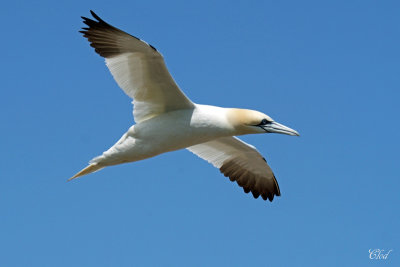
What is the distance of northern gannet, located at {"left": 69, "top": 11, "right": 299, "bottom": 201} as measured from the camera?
33.5 ft

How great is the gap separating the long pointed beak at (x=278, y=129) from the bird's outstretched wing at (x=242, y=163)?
183 cm

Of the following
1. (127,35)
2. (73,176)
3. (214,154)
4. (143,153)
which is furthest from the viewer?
(214,154)

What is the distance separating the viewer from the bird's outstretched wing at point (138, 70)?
33.2 feet

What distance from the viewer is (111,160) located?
35.4ft

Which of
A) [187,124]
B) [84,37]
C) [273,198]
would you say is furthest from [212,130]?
[273,198]

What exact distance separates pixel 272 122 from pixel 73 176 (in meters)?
3.57

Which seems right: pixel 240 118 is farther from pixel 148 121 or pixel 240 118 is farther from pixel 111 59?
pixel 111 59

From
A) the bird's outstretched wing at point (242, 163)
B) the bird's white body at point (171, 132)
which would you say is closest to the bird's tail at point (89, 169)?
the bird's white body at point (171, 132)

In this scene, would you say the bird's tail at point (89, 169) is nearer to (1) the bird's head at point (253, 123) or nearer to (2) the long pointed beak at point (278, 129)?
(1) the bird's head at point (253, 123)

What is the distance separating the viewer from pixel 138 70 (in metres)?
10.4

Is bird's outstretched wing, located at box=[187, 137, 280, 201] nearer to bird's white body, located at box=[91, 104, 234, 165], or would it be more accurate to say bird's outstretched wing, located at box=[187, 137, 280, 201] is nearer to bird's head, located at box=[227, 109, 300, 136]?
bird's head, located at box=[227, 109, 300, 136]

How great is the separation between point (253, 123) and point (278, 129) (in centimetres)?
47

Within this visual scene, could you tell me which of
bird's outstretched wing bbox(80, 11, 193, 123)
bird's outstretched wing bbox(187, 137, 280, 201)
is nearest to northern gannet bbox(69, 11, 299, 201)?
bird's outstretched wing bbox(80, 11, 193, 123)

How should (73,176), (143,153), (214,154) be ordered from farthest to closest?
1. (214,154)
2. (73,176)
3. (143,153)
